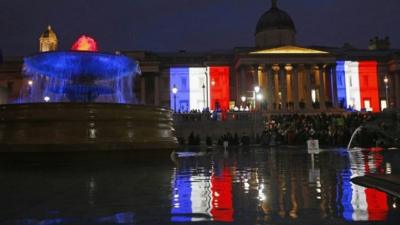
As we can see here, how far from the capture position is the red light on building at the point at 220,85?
2340 inches

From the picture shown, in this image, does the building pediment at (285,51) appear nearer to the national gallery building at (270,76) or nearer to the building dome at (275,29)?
the national gallery building at (270,76)

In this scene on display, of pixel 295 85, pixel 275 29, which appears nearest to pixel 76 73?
pixel 295 85

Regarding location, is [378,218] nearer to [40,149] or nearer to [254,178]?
[254,178]

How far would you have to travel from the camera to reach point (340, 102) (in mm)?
61281

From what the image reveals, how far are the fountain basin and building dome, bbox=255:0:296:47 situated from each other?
175 ft

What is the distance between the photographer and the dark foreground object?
5229mm

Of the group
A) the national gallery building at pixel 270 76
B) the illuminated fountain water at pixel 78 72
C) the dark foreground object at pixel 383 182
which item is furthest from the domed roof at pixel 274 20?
the dark foreground object at pixel 383 182

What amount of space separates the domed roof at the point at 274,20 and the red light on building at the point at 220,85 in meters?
8.49

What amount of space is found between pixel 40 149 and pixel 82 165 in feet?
2.73

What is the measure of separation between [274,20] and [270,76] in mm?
10668

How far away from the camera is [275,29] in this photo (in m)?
61.8

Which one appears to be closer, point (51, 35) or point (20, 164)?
point (20, 164)

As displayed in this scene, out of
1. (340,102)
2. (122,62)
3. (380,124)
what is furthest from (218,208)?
(340,102)

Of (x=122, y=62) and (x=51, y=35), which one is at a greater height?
(x=51, y=35)
